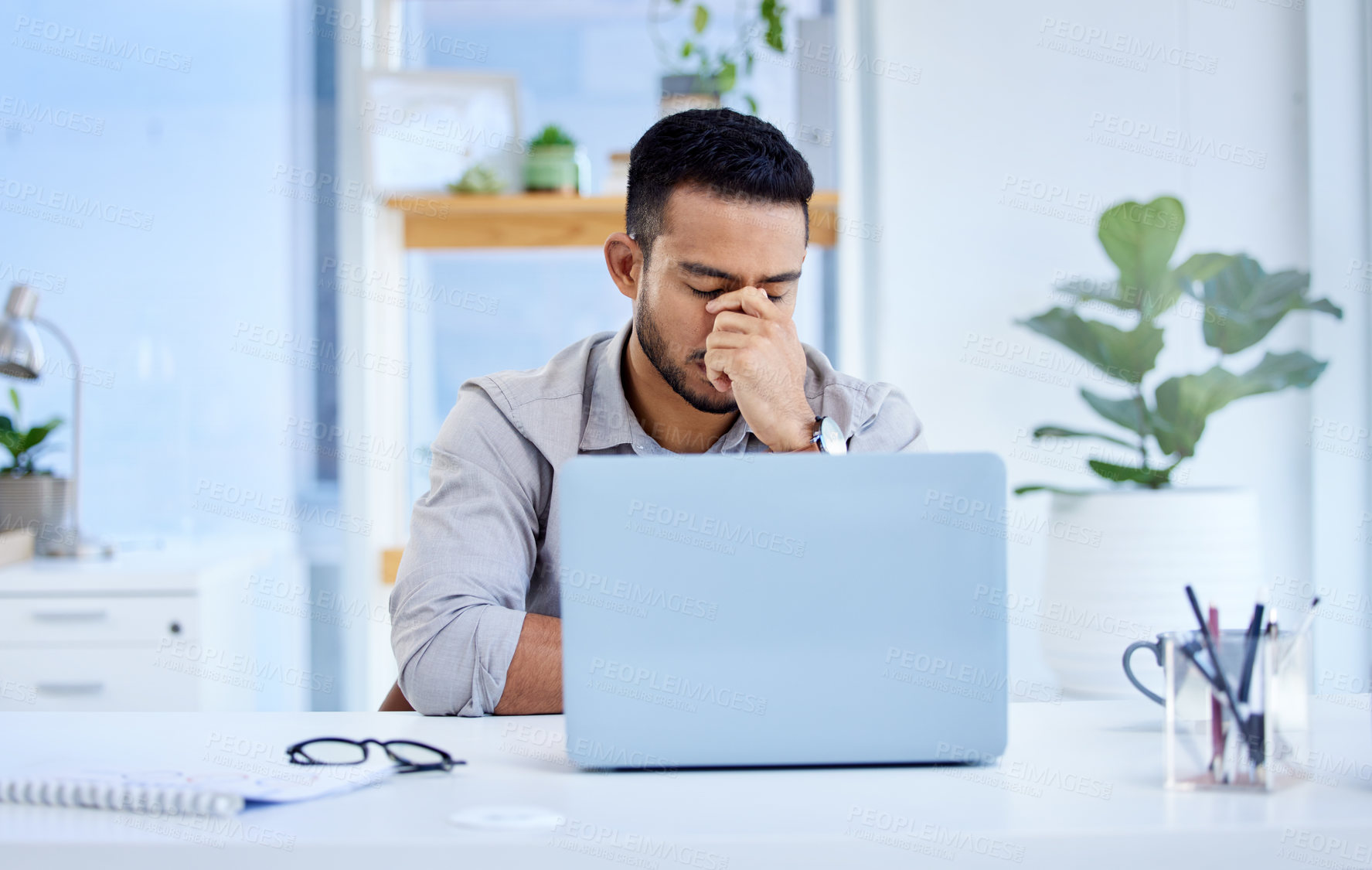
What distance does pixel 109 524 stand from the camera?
9.91 feet

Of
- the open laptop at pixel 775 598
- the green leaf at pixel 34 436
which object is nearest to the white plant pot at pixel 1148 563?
the open laptop at pixel 775 598

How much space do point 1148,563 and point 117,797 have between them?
6.54ft

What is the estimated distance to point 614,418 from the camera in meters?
1.39

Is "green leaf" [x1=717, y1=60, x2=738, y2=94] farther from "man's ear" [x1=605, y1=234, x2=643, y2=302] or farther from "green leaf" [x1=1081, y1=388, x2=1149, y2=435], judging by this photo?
"man's ear" [x1=605, y1=234, x2=643, y2=302]

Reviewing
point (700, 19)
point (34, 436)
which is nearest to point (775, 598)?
point (700, 19)

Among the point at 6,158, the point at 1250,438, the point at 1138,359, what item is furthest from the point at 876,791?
the point at 6,158

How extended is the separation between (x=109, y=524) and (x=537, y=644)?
245 centimetres

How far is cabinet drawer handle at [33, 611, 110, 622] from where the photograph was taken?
2227 mm

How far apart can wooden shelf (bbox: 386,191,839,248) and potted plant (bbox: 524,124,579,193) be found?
0.03 meters

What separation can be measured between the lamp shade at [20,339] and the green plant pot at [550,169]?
120 centimetres

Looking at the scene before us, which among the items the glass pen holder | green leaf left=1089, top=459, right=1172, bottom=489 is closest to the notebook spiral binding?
the glass pen holder

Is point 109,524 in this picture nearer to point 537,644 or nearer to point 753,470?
point 537,644

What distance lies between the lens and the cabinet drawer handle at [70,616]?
2227 millimetres

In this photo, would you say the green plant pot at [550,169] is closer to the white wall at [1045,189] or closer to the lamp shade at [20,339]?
the white wall at [1045,189]
